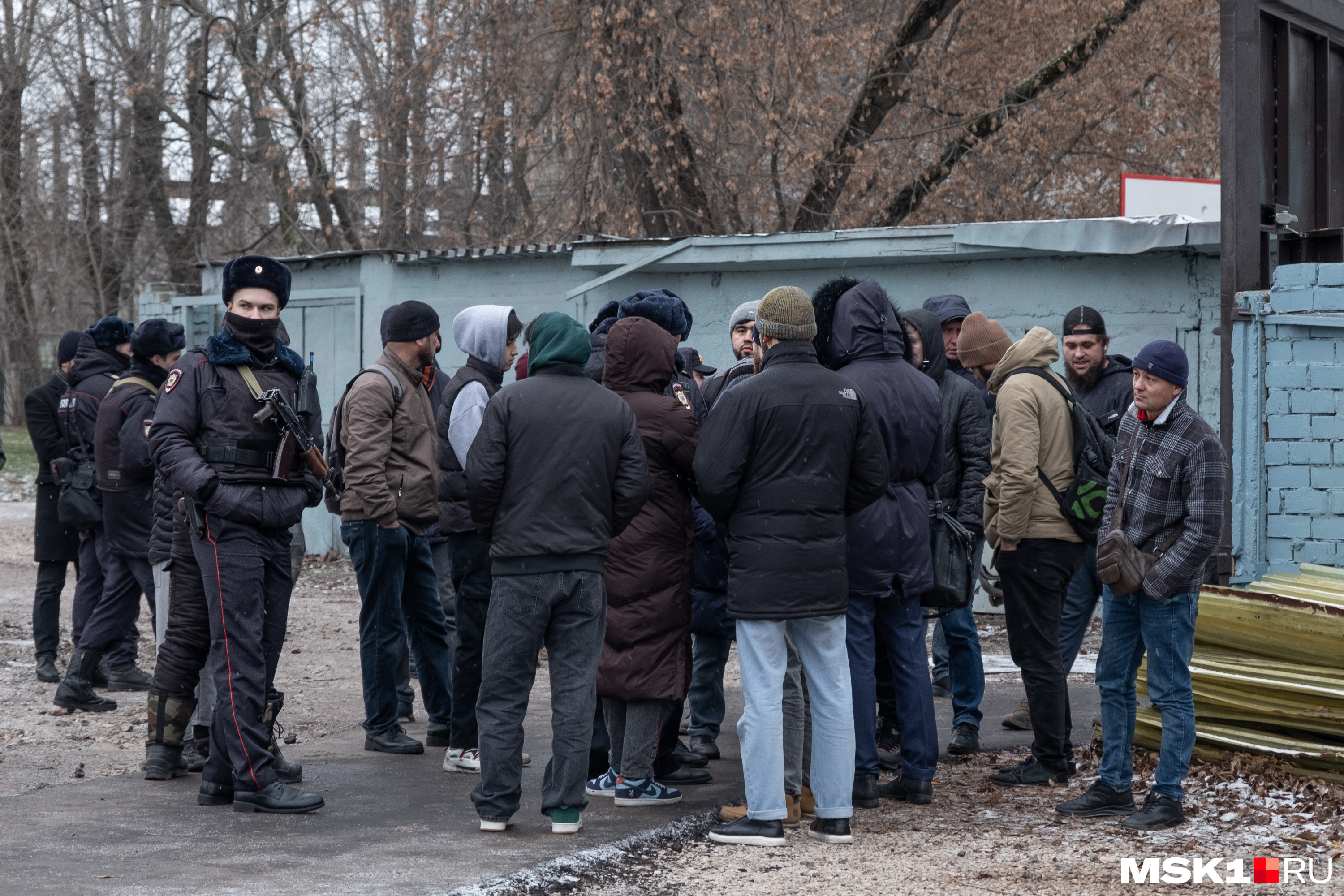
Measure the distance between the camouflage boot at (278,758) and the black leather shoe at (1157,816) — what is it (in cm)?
323

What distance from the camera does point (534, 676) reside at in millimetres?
4977

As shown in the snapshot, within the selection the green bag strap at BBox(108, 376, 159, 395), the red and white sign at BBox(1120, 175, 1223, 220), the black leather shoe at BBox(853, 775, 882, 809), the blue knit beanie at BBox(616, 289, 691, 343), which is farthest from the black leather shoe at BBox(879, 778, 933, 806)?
the red and white sign at BBox(1120, 175, 1223, 220)

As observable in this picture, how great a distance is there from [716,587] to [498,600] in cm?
135

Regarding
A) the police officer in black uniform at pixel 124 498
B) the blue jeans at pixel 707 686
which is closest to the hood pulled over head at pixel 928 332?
the blue jeans at pixel 707 686

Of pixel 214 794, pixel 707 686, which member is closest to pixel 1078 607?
pixel 707 686

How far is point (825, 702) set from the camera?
501 cm

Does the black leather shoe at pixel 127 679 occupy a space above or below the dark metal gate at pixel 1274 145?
below

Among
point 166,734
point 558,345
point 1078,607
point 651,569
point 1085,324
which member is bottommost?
point 166,734

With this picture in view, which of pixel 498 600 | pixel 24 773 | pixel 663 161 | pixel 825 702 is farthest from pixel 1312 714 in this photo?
pixel 663 161

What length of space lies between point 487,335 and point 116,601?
10.6ft

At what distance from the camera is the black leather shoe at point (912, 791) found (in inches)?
219

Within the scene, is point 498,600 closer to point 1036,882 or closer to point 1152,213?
point 1036,882

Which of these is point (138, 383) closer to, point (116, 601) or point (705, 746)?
point (116, 601)

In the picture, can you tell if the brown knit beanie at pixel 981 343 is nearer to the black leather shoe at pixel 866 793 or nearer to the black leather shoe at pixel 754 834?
the black leather shoe at pixel 866 793
